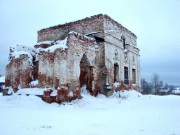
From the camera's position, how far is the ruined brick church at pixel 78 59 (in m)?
12.0

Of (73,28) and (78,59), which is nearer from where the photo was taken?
(78,59)

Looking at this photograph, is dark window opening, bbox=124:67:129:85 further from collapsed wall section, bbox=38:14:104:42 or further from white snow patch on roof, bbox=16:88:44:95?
white snow patch on roof, bbox=16:88:44:95

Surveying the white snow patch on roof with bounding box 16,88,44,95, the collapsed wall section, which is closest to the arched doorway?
the collapsed wall section

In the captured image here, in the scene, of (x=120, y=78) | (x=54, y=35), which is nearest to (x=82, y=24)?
(x=54, y=35)

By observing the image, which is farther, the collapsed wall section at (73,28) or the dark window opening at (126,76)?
the dark window opening at (126,76)

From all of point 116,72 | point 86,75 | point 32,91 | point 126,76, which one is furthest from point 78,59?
point 126,76

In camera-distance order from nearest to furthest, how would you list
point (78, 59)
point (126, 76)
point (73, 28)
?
point (78, 59) → point (73, 28) → point (126, 76)

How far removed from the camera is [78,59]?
12.8m

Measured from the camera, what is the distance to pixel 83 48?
13328mm

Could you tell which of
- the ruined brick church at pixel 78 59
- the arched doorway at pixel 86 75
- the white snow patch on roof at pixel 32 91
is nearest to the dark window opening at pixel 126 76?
the ruined brick church at pixel 78 59

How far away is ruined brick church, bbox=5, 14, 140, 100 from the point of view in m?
12.0

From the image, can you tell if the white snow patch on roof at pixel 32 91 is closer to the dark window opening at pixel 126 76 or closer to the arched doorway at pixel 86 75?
the arched doorway at pixel 86 75


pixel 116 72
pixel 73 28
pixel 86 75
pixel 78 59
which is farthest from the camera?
pixel 116 72

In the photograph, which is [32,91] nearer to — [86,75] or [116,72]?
[86,75]
